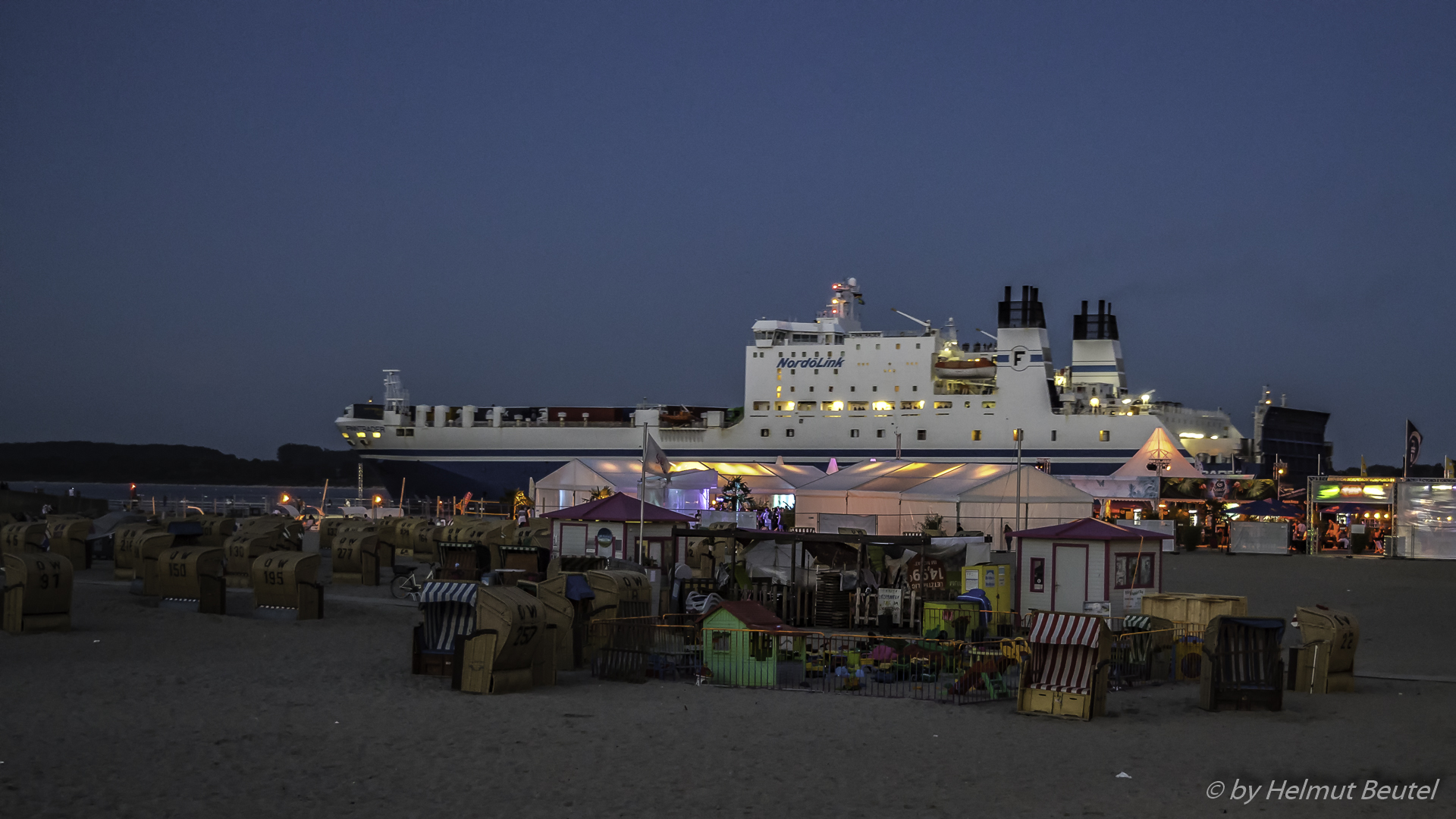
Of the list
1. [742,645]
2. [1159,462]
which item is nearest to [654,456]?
[742,645]

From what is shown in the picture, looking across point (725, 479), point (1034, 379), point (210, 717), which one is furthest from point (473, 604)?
point (1034, 379)

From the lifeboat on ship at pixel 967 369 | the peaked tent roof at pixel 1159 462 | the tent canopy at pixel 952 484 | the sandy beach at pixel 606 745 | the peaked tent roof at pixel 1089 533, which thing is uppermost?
the lifeboat on ship at pixel 967 369

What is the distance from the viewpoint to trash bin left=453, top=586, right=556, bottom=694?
1041 cm

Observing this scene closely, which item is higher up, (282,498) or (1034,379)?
(1034,379)

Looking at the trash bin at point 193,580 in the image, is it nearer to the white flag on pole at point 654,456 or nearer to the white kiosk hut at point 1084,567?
the white flag on pole at point 654,456

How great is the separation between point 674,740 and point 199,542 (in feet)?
51.6

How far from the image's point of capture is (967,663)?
12.5m

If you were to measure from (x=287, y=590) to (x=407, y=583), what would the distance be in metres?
3.46

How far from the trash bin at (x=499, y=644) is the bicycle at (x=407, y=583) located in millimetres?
6675

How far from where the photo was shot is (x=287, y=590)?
50.5 ft

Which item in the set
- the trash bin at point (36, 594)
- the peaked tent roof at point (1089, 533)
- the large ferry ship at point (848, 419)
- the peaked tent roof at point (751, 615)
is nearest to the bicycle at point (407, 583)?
the trash bin at point (36, 594)

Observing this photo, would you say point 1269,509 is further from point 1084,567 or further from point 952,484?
point 1084,567

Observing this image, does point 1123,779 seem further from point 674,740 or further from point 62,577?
point 62,577

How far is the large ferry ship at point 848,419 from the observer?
5300 cm
